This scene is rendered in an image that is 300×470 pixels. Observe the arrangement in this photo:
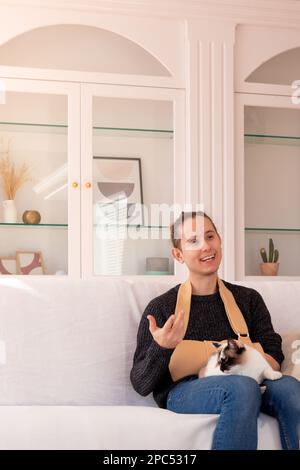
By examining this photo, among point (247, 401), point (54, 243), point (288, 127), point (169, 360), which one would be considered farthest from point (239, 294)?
point (288, 127)

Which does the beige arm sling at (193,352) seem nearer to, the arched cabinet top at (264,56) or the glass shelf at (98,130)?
the glass shelf at (98,130)

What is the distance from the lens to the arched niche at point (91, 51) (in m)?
3.55

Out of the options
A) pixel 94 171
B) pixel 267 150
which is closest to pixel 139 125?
pixel 94 171

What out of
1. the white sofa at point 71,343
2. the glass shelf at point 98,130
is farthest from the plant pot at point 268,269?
the white sofa at point 71,343

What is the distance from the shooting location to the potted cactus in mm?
3688

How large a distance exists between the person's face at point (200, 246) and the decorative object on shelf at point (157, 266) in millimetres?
1409

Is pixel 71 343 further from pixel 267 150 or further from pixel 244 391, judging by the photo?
pixel 267 150

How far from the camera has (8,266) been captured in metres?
3.46

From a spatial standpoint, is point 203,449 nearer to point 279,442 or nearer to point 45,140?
point 279,442

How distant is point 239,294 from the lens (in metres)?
2.13

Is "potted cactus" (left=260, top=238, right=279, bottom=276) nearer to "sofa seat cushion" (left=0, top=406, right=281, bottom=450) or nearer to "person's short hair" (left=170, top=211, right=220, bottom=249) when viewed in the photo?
"person's short hair" (left=170, top=211, right=220, bottom=249)

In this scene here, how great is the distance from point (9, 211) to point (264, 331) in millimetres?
1801

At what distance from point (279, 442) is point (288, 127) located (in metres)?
2.32

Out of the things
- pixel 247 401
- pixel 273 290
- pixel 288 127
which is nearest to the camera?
pixel 247 401
